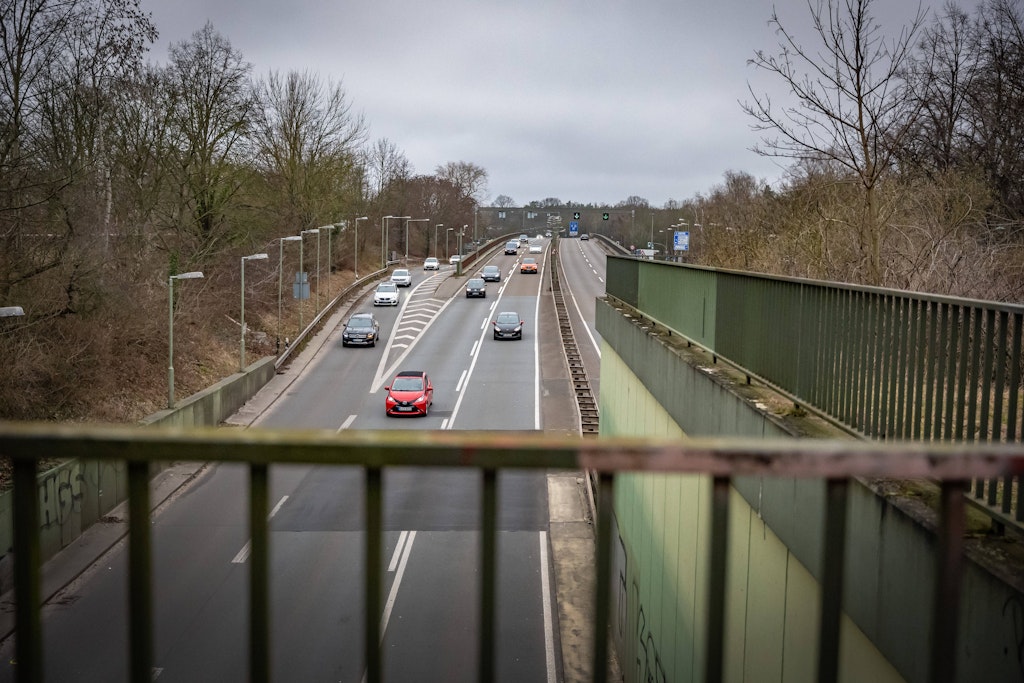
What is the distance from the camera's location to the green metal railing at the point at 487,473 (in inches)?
81.0

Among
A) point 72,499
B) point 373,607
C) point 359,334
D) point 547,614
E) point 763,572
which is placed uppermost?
point 373,607

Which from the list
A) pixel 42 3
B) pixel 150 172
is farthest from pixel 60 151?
pixel 150 172

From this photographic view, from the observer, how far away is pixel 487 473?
2.20 meters

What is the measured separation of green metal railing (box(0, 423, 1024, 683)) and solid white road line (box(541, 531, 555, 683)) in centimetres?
1432

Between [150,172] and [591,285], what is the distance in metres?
45.1

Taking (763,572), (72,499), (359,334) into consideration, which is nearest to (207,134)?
(359,334)

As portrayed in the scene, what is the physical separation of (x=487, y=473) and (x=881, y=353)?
4.05 m

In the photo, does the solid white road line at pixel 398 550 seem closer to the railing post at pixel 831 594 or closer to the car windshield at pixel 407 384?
the car windshield at pixel 407 384

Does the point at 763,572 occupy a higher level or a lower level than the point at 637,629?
higher

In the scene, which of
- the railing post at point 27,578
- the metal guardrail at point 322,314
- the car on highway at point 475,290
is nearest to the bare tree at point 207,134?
the metal guardrail at point 322,314

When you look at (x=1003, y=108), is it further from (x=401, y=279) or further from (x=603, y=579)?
(x=401, y=279)

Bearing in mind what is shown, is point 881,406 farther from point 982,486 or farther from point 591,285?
point 591,285

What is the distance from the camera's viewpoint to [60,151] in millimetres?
30656

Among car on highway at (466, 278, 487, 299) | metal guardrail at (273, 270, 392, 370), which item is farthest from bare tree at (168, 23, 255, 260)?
car on highway at (466, 278, 487, 299)
